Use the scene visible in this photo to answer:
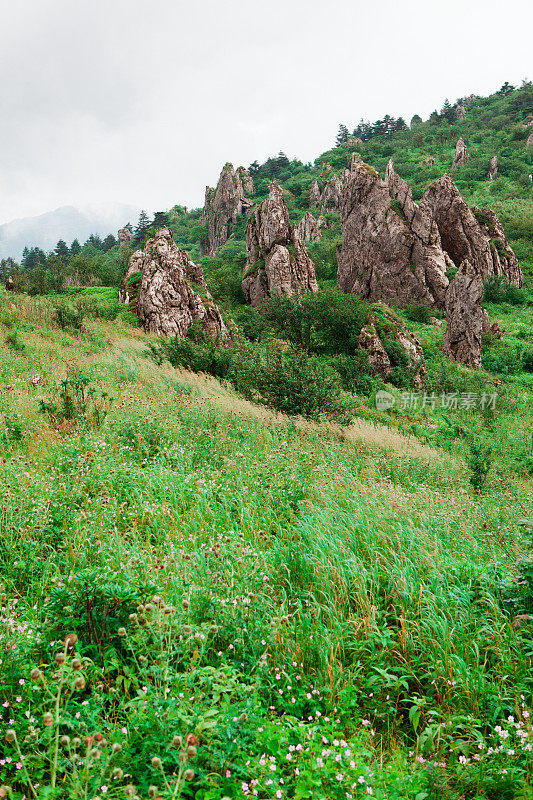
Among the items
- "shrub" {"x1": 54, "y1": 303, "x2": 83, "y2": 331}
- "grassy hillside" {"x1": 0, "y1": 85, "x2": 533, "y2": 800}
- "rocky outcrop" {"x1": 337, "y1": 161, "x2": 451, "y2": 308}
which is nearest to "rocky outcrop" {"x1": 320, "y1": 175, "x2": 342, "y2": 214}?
"rocky outcrop" {"x1": 337, "y1": 161, "x2": 451, "y2": 308}

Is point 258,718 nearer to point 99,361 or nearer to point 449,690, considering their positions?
point 449,690

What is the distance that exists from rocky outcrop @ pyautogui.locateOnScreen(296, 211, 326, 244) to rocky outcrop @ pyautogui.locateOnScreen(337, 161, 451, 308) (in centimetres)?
2483

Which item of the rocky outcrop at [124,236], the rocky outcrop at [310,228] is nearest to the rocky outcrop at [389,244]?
the rocky outcrop at [310,228]

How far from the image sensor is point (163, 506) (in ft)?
14.3

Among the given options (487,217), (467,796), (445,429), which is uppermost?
(487,217)

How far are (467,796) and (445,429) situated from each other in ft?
43.0

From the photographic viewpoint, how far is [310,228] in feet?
208

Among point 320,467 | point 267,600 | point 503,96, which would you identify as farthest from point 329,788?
point 503,96

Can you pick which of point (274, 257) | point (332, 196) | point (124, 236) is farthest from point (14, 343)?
point (124, 236)

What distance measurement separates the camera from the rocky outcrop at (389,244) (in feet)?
112

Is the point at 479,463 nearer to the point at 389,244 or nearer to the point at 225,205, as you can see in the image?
the point at 389,244

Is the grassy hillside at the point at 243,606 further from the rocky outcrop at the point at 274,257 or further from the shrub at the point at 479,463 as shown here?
the rocky outcrop at the point at 274,257

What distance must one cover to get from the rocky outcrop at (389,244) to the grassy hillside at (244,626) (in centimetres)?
3111

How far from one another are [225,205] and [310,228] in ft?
88.1
